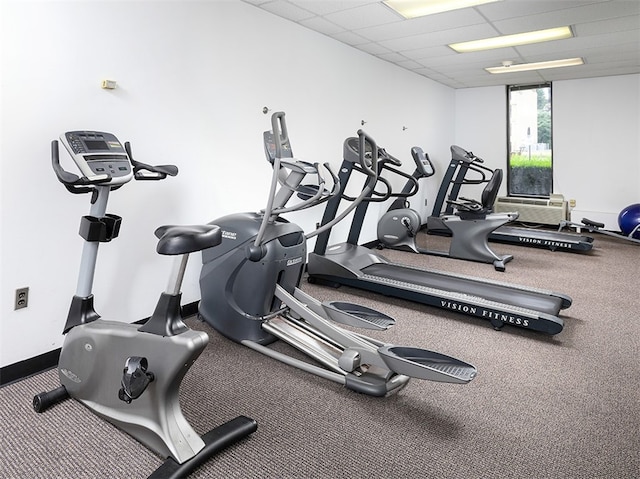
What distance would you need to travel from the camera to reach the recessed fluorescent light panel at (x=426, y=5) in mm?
3766

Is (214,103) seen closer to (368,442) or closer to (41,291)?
(41,291)

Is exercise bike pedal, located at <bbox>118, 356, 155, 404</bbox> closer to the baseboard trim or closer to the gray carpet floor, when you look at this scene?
the gray carpet floor

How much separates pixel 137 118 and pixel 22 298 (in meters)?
1.37

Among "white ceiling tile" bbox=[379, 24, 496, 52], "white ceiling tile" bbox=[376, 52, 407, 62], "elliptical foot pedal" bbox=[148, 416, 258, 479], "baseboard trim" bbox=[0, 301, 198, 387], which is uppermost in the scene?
"white ceiling tile" bbox=[376, 52, 407, 62]

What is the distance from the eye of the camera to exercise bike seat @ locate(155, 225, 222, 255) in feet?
5.17

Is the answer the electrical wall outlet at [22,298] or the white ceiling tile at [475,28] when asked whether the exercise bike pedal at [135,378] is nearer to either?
the electrical wall outlet at [22,298]

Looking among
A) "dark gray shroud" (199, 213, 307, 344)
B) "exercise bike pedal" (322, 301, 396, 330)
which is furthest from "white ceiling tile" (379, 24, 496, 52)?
"exercise bike pedal" (322, 301, 396, 330)

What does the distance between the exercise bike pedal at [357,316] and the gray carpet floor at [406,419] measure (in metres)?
0.39

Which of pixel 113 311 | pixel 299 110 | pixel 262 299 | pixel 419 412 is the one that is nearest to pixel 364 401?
pixel 419 412

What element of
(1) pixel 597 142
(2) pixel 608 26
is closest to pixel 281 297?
(2) pixel 608 26

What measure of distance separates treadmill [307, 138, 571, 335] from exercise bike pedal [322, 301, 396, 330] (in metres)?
0.89

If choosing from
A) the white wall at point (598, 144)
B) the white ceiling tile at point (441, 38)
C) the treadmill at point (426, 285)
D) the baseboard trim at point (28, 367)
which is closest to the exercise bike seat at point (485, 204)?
the treadmill at point (426, 285)

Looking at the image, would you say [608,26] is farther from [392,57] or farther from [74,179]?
[74,179]

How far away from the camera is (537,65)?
626cm
